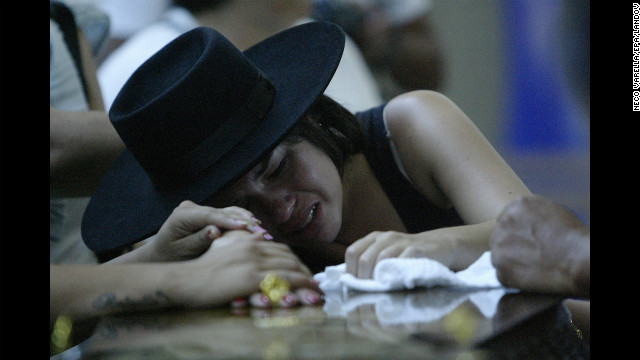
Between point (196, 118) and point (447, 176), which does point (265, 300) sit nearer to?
point (196, 118)

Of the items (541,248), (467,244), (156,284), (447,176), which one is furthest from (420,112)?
(156,284)

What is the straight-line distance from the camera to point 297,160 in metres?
1.40

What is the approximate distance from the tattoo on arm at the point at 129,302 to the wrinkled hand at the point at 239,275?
0.09 ft

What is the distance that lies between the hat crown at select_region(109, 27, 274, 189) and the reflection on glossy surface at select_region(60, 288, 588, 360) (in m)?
0.41

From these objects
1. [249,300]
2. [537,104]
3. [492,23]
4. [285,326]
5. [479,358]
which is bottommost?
[537,104]

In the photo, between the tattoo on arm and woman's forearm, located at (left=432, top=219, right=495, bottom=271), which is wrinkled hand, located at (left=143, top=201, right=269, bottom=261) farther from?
woman's forearm, located at (left=432, top=219, right=495, bottom=271)

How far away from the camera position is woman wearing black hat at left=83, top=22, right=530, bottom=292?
1.25m

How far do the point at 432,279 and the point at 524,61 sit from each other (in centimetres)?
380

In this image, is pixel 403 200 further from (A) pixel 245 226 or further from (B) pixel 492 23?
(B) pixel 492 23

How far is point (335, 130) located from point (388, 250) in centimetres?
65

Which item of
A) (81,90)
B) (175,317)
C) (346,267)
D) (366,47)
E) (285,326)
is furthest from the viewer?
(366,47)

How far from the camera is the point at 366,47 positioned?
11.0 feet

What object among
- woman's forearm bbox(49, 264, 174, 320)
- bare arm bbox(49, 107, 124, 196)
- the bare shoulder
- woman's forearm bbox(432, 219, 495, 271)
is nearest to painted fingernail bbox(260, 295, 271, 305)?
woman's forearm bbox(49, 264, 174, 320)

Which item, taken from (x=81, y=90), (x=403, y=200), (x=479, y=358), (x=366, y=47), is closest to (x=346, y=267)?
(x=479, y=358)
